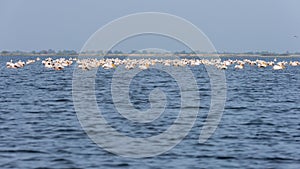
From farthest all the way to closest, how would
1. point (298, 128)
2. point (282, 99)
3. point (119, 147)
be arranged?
1. point (282, 99)
2. point (298, 128)
3. point (119, 147)

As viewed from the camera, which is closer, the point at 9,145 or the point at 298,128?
the point at 9,145

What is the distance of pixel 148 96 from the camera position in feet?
132

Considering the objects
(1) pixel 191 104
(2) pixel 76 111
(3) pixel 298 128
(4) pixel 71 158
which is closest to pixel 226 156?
(4) pixel 71 158

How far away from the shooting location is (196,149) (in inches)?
790

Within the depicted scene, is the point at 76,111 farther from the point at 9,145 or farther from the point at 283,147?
the point at 283,147

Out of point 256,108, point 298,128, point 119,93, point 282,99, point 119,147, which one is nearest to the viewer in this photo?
point 119,147

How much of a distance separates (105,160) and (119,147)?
1.89 m

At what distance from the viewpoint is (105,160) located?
1816 centimetres

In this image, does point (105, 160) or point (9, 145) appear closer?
point (105, 160)

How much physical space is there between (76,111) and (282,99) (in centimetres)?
1627

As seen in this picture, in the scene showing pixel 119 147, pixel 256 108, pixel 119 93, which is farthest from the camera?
pixel 119 93

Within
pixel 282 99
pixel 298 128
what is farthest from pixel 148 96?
pixel 298 128

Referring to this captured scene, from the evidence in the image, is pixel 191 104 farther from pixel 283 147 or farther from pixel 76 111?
pixel 283 147

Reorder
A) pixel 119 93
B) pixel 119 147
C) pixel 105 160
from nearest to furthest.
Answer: pixel 105 160, pixel 119 147, pixel 119 93
